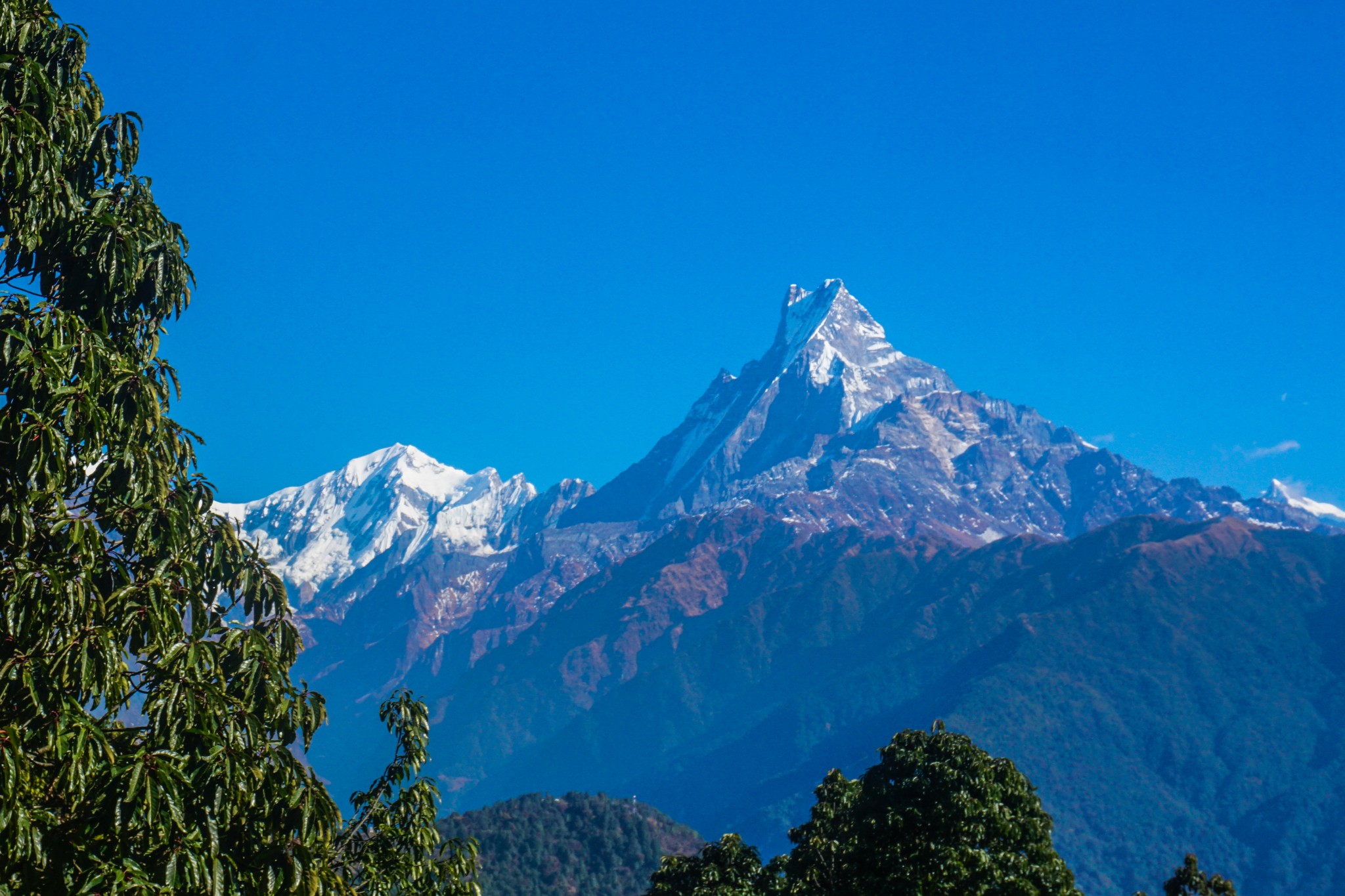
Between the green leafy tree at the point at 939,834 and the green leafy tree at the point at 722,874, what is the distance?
166 cm

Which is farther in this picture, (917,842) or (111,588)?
(917,842)

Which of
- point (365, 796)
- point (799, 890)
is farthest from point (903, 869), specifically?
point (365, 796)

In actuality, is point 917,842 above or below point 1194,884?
above

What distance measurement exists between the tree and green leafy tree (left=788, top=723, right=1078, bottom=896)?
68.4 ft

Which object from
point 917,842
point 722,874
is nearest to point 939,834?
point 917,842

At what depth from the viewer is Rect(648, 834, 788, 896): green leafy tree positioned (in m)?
42.2

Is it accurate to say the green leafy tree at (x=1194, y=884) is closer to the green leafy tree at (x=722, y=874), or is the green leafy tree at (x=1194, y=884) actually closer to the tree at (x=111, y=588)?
the green leafy tree at (x=722, y=874)

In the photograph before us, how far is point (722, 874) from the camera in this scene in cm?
4366

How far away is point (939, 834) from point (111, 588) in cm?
2837

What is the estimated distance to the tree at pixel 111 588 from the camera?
12.7 m

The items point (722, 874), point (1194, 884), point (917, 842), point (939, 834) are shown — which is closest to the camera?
point (917, 842)

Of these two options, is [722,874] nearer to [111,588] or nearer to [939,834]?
[939,834]

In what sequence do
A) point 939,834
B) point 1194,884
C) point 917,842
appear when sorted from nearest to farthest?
point 917,842
point 939,834
point 1194,884

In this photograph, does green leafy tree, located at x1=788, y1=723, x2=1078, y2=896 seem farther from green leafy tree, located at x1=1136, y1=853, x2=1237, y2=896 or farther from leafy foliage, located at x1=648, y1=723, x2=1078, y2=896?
green leafy tree, located at x1=1136, y1=853, x2=1237, y2=896
